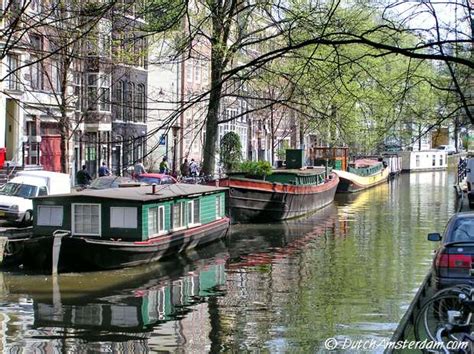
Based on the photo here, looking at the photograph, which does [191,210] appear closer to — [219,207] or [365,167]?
[219,207]

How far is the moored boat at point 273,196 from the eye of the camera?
30.4 m

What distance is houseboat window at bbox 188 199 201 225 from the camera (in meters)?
23.3

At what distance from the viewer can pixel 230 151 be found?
115 ft

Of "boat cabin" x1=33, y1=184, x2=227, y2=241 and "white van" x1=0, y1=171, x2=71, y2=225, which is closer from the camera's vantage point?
"boat cabin" x1=33, y1=184, x2=227, y2=241

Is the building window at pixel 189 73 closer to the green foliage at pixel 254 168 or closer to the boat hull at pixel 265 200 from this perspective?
the boat hull at pixel 265 200

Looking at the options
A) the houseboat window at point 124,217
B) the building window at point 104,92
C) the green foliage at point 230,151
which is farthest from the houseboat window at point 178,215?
the green foliage at point 230,151

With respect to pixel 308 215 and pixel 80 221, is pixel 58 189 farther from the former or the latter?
pixel 308 215

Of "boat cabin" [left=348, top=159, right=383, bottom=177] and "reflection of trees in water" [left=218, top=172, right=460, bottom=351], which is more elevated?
"boat cabin" [left=348, top=159, right=383, bottom=177]

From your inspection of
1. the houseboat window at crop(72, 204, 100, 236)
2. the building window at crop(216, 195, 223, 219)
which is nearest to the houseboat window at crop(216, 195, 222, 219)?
the building window at crop(216, 195, 223, 219)

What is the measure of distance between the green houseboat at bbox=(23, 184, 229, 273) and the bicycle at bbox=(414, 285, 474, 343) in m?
10.3

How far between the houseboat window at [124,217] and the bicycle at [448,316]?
1222 centimetres

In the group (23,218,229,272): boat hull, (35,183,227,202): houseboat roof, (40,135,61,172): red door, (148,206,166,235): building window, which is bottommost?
(23,218,229,272): boat hull

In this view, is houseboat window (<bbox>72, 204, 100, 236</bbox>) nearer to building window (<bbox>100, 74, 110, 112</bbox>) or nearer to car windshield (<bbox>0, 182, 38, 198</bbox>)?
building window (<bbox>100, 74, 110, 112</bbox>)

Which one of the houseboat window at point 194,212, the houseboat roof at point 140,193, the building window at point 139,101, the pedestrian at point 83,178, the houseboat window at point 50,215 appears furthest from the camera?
the pedestrian at point 83,178
